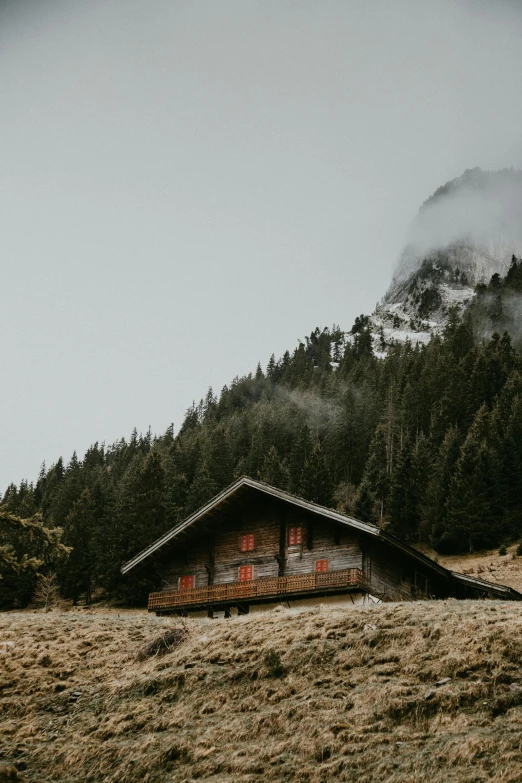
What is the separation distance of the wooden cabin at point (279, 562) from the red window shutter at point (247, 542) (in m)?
0.05

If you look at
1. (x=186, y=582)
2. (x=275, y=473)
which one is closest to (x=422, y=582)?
(x=186, y=582)

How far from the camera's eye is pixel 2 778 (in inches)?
654

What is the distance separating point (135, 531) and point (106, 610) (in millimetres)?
9036

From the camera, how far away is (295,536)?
38.1 metres

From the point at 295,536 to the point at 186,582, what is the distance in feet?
21.6

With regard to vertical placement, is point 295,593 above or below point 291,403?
below

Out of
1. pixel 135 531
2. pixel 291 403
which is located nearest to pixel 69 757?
pixel 135 531

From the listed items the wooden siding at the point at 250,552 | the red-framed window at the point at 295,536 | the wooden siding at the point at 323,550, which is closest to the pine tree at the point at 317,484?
the wooden siding at the point at 250,552

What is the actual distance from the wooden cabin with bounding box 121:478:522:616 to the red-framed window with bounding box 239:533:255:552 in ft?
0.16

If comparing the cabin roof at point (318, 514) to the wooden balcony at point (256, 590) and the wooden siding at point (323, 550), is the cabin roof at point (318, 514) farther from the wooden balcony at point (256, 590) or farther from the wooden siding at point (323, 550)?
the wooden balcony at point (256, 590)

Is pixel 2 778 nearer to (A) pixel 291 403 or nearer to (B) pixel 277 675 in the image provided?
(B) pixel 277 675

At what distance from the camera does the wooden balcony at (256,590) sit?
34094mm

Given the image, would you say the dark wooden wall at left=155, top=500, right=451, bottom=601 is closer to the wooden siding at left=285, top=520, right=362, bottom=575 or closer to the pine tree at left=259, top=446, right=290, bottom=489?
the wooden siding at left=285, top=520, right=362, bottom=575

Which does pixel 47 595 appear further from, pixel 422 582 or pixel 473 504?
pixel 473 504
